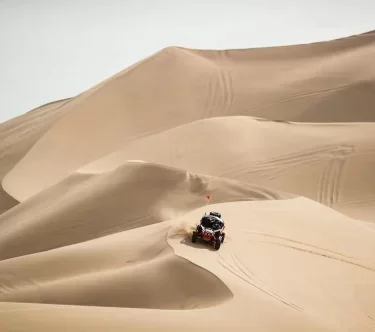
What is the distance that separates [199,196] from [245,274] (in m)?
A: 3.06

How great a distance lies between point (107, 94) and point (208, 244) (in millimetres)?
7774

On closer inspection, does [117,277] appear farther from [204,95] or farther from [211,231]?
[204,95]

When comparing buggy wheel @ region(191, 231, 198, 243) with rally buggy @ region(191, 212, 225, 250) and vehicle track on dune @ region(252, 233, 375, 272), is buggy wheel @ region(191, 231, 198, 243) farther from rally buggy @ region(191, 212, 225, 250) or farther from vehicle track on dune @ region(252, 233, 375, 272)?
vehicle track on dune @ region(252, 233, 375, 272)

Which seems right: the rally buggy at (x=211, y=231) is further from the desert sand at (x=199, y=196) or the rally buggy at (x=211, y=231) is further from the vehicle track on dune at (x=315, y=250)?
the vehicle track on dune at (x=315, y=250)

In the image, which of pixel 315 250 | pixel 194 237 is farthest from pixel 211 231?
pixel 315 250

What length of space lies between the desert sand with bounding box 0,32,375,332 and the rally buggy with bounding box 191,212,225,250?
0.28ft

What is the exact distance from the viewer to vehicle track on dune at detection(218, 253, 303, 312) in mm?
4462

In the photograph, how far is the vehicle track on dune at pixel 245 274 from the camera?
4.46 m

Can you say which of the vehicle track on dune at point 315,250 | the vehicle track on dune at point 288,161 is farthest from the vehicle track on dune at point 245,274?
the vehicle track on dune at point 288,161

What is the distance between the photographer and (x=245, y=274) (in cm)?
484

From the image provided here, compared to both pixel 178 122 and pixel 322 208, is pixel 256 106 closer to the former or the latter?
pixel 178 122

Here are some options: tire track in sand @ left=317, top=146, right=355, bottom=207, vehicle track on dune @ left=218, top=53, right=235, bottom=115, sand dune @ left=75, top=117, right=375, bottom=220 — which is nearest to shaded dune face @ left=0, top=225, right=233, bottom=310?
sand dune @ left=75, top=117, right=375, bottom=220

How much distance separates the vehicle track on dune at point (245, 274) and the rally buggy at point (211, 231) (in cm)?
18

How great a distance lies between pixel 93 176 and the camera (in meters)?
8.97
